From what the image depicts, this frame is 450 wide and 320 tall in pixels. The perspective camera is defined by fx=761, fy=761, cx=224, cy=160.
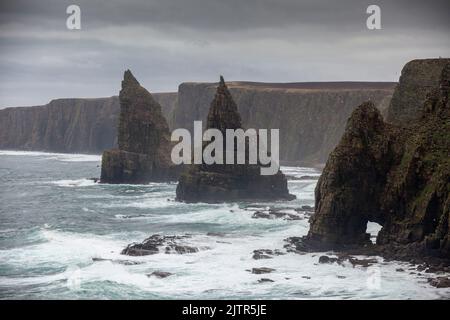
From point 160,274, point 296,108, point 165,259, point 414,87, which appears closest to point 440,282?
point 160,274

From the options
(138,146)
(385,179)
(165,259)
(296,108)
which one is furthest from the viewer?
(296,108)

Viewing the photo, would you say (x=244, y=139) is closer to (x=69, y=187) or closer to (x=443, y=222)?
(x=69, y=187)

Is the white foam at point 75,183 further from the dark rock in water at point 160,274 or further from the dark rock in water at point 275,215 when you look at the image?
the dark rock in water at point 160,274

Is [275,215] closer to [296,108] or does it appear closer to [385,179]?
[385,179]

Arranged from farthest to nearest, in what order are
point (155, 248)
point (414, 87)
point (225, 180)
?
point (225, 180) → point (414, 87) → point (155, 248)

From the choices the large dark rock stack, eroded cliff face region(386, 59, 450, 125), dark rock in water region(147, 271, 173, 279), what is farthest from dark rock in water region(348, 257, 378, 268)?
eroded cliff face region(386, 59, 450, 125)

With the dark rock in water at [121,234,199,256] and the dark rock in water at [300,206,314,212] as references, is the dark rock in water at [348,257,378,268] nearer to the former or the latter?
the dark rock in water at [121,234,199,256]
